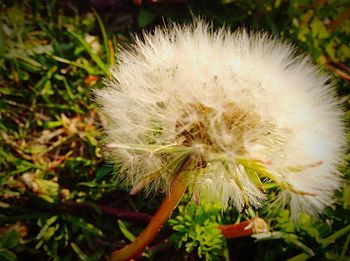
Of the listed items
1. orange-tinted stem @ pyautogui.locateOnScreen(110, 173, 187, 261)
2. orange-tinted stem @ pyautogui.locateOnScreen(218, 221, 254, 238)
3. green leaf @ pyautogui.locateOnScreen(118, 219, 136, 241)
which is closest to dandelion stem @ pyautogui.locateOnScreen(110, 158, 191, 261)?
orange-tinted stem @ pyautogui.locateOnScreen(110, 173, 187, 261)

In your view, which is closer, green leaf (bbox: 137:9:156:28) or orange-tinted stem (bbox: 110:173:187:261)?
orange-tinted stem (bbox: 110:173:187:261)

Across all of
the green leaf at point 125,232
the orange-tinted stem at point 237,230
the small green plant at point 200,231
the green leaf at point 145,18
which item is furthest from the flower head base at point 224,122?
the green leaf at point 145,18

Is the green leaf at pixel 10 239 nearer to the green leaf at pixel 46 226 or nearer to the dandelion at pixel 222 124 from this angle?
the green leaf at pixel 46 226

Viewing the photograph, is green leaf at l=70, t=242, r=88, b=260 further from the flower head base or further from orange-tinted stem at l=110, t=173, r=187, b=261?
the flower head base

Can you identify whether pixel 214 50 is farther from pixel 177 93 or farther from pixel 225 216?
pixel 225 216

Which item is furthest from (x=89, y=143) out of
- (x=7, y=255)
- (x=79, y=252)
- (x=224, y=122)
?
(x=224, y=122)

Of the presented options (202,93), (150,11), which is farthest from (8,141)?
(202,93)
